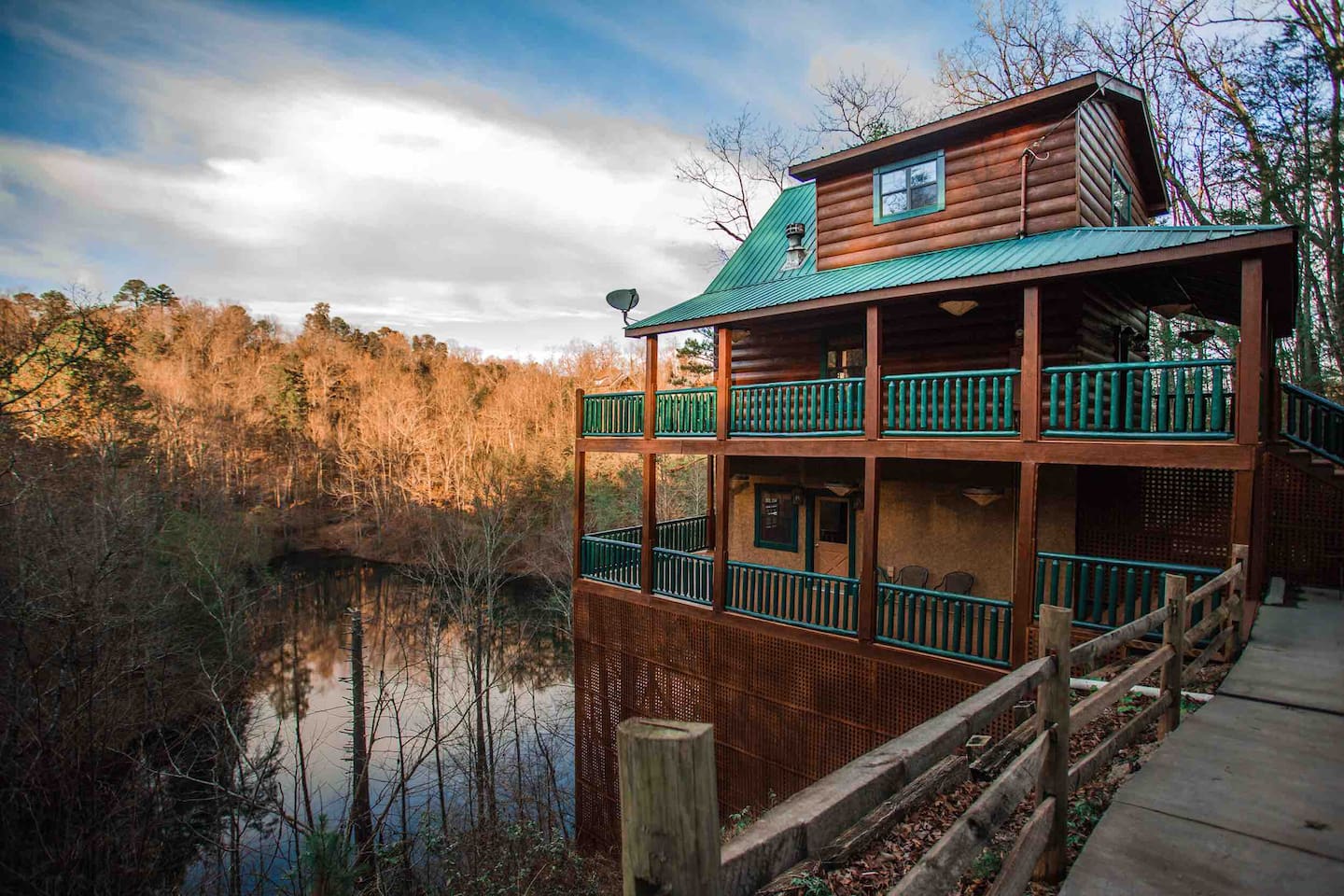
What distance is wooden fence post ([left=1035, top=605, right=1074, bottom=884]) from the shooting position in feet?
10.1

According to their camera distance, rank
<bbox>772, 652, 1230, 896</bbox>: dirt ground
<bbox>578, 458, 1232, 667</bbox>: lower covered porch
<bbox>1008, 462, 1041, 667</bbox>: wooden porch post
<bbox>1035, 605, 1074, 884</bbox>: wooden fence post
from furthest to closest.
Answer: <bbox>578, 458, 1232, 667</bbox>: lower covered porch, <bbox>1008, 462, 1041, 667</bbox>: wooden porch post, <bbox>772, 652, 1230, 896</bbox>: dirt ground, <bbox>1035, 605, 1074, 884</bbox>: wooden fence post

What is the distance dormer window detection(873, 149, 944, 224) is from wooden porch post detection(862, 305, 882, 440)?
3465 millimetres

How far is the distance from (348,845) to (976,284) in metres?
14.5

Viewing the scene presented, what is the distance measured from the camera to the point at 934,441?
8.16m

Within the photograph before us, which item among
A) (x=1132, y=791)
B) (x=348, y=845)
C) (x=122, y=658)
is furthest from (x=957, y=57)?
(x=122, y=658)

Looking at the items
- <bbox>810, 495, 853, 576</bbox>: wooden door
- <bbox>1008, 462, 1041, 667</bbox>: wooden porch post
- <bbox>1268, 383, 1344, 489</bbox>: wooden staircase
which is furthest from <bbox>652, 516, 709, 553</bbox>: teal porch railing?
<bbox>1268, 383, 1344, 489</bbox>: wooden staircase

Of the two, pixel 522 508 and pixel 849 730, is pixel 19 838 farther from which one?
pixel 522 508

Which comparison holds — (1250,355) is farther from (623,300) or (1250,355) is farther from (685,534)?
(623,300)

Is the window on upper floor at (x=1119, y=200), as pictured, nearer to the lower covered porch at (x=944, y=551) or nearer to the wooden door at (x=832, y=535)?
the lower covered porch at (x=944, y=551)

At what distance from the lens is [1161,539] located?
28.9ft

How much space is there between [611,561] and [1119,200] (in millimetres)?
11473

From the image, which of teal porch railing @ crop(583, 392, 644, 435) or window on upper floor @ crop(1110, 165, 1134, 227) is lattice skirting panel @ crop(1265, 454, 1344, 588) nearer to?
window on upper floor @ crop(1110, 165, 1134, 227)

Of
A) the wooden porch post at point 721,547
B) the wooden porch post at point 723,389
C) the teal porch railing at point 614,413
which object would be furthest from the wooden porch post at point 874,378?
the teal porch railing at point 614,413

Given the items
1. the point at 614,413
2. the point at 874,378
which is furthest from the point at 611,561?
the point at 874,378
